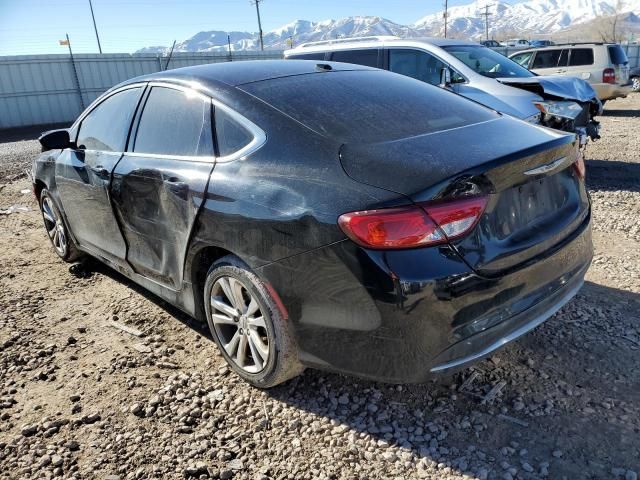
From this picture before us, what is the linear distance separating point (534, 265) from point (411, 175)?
71 cm

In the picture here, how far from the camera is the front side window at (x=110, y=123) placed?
11.6ft

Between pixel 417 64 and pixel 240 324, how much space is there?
607 cm

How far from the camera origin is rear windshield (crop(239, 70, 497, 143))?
2.54 meters

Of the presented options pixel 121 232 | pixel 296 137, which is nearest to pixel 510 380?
pixel 296 137

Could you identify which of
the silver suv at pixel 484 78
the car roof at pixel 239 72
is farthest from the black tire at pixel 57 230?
the silver suv at pixel 484 78

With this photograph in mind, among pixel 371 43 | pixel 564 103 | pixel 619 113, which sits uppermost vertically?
pixel 371 43

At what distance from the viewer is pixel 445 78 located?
7.29 meters

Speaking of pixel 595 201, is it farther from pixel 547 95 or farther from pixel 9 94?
pixel 9 94

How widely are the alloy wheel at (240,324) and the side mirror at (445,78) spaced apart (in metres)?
5.56

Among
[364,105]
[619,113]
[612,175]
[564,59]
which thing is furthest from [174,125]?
[564,59]

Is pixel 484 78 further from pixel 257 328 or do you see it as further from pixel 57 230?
pixel 257 328

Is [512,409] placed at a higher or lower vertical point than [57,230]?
lower

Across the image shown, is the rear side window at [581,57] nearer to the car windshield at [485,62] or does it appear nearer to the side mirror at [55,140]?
the car windshield at [485,62]

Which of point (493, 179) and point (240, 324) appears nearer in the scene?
→ point (493, 179)
